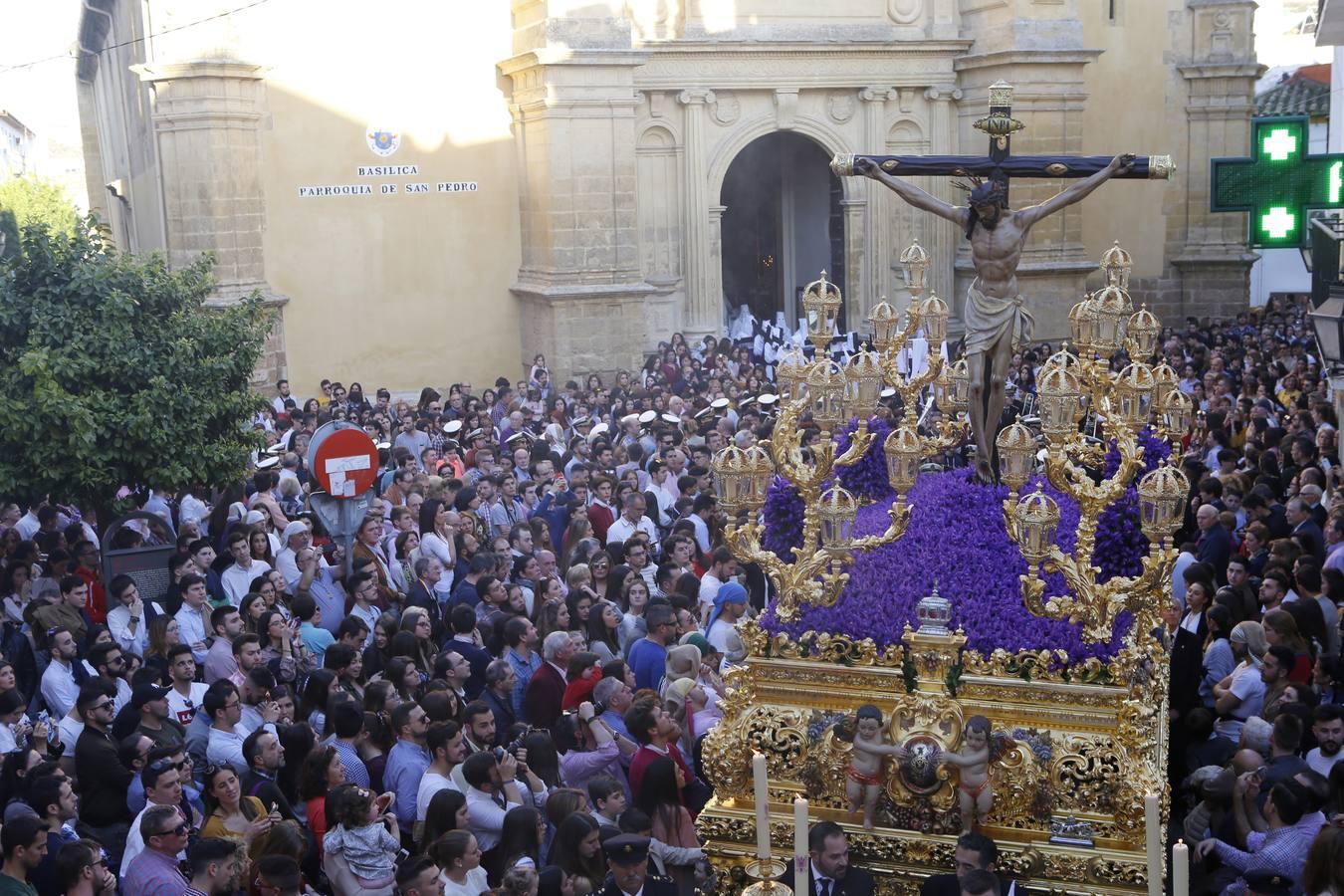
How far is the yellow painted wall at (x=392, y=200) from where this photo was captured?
2072cm

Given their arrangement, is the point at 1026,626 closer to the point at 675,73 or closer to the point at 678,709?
the point at 678,709

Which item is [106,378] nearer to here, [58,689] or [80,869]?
[58,689]

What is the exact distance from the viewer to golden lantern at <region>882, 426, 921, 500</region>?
6.44 metres

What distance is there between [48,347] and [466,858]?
6.65 metres

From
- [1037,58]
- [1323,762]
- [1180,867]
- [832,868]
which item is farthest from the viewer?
[1037,58]

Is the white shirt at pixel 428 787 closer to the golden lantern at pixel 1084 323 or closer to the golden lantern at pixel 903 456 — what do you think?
A: the golden lantern at pixel 903 456

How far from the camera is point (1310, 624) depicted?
855 cm

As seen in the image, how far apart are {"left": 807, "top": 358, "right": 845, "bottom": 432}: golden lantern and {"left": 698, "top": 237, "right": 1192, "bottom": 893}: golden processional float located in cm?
1

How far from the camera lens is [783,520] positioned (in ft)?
29.8

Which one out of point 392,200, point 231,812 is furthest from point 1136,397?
point 392,200

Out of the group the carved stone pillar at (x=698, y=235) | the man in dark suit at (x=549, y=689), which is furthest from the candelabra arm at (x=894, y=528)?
the carved stone pillar at (x=698, y=235)

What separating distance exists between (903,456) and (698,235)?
16.4 meters

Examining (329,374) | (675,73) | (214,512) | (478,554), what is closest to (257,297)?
(214,512)

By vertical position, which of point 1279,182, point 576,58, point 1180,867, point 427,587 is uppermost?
point 576,58
